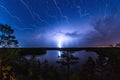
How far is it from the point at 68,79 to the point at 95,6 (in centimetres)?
160

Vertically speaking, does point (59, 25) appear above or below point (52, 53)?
above

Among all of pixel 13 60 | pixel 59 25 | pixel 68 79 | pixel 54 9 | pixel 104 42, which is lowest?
pixel 68 79

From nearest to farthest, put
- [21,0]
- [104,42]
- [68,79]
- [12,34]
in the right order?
[68,79], [12,34], [21,0], [104,42]

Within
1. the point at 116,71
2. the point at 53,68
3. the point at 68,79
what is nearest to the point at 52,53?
the point at 53,68

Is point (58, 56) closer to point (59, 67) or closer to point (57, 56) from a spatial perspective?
point (57, 56)

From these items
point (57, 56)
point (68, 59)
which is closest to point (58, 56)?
point (57, 56)

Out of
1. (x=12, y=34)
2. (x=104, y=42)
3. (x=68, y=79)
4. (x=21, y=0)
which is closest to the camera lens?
(x=68, y=79)

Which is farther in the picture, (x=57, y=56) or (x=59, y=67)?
(x=57, y=56)

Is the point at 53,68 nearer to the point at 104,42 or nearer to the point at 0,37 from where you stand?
the point at 0,37

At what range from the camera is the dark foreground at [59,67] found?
330 centimetres

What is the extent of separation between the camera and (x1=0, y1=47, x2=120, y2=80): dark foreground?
3301mm

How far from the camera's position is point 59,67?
3393 mm

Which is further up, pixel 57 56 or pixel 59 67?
pixel 57 56

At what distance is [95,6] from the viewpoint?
4.10 meters
